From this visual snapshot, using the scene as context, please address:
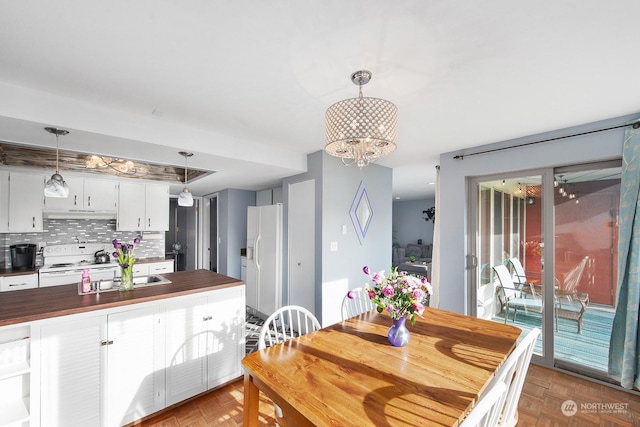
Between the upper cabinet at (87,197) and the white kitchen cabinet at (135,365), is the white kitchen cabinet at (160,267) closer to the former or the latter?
the upper cabinet at (87,197)

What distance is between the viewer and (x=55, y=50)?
58.8 inches

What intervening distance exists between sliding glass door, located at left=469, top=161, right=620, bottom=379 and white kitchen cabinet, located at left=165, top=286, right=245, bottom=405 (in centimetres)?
270

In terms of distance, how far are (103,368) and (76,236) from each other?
338cm

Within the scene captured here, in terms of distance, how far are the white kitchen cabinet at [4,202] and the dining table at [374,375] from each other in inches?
167

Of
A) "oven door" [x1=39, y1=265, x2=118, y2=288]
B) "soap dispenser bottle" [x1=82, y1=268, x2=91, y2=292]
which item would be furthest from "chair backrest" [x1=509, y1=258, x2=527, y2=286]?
"oven door" [x1=39, y1=265, x2=118, y2=288]

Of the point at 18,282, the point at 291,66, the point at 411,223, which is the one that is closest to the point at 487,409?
the point at 291,66

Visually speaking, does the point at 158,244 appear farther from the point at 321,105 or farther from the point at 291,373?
the point at 291,373

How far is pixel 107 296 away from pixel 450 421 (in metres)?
2.31

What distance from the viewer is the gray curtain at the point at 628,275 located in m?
2.25

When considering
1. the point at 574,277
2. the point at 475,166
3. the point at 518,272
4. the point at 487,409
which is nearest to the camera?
the point at 487,409

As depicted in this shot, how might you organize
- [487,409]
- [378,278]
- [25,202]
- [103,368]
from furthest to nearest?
[25,202]
[103,368]
[378,278]
[487,409]

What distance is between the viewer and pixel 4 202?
3.54 meters

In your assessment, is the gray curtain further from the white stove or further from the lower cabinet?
the white stove

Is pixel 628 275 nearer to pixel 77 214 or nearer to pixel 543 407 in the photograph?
pixel 543 407
